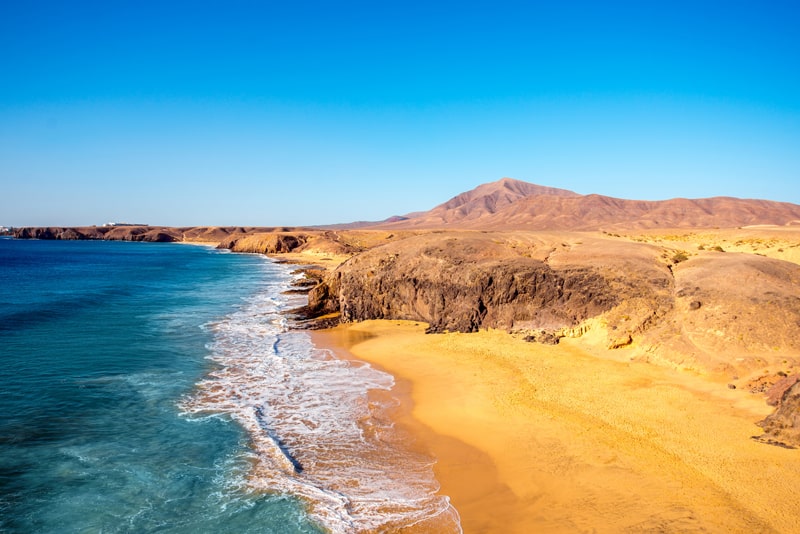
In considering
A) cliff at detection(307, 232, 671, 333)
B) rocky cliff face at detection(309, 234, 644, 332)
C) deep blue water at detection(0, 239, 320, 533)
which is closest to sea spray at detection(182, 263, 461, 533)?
deep blue water at detection(0, 239, 320, 533)

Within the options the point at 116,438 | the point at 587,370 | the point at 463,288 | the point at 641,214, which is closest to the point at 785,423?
the point at 587,370

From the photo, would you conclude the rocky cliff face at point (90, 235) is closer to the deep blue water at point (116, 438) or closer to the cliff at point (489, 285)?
the deep blue water at point (116, 438)

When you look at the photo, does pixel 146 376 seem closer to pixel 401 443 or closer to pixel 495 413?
pixel 401 443

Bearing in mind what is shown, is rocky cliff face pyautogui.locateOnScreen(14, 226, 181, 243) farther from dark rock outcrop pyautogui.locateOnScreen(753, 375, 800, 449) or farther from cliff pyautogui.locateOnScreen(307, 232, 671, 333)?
dark rock outcrop pyautogui.locateOnScreen(753, 375, 800, 449)

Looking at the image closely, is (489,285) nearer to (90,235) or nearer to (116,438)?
(116,438)

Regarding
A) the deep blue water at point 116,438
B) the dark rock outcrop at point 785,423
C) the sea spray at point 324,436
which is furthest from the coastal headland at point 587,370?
the deep blue water at point 116,438
